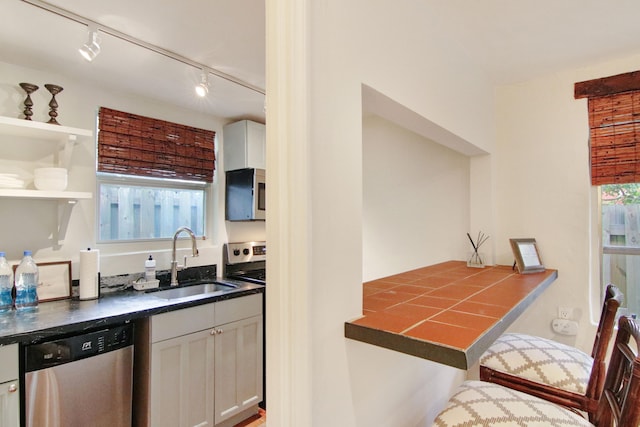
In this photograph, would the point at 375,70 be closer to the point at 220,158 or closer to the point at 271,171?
the point at 271,171

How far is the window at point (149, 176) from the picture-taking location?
2.39 metres

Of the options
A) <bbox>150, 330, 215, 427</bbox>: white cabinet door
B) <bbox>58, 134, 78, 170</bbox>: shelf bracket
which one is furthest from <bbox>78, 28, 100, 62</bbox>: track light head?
<bbox>150, 330, 215, 427</bbox>: white cabinet door

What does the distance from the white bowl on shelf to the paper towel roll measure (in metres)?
0.43

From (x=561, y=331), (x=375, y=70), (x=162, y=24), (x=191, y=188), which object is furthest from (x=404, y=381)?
(x=191, y=188)

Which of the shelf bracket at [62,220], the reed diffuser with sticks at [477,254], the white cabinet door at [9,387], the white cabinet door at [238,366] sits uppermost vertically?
Answer: the shelf bracket at [62,220]

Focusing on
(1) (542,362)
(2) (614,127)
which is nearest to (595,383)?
(1) (542,362)

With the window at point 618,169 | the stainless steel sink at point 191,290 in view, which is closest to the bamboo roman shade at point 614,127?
the window at point 618,169

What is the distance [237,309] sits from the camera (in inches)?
91.0

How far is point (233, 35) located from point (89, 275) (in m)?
1.69

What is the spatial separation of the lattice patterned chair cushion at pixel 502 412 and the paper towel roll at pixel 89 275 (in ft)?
6.80

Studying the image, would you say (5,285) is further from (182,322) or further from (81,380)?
(182,322)

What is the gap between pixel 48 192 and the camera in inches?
75.2

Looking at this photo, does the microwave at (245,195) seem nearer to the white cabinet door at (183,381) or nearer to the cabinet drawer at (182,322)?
the cabinet drawer at (182,322)

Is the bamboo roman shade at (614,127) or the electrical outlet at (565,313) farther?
the electrical outlet at (565,313)
